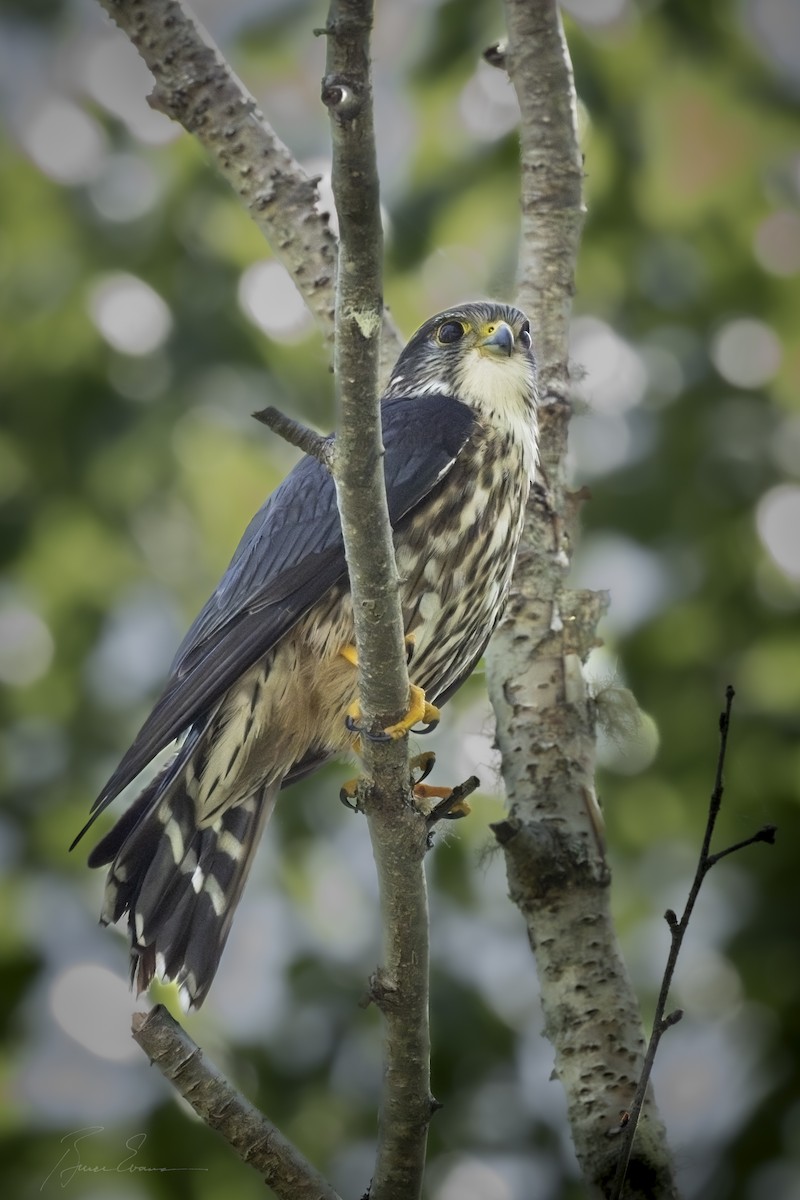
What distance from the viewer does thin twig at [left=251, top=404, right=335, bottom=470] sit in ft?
5.80

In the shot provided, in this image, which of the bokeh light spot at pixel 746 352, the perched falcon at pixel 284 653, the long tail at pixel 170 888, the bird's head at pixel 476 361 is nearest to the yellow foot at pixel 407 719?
the perched falcon at pixel 284 653

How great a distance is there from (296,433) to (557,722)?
124cm

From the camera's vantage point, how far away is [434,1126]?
414 centimetres

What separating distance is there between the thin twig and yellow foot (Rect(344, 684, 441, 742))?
48 centimetres

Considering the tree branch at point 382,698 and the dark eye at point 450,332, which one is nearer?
the tree branch at point 382,698

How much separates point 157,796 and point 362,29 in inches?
65.9

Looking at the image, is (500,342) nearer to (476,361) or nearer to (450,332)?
(476,361)

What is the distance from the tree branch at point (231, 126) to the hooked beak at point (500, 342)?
41 centimetres

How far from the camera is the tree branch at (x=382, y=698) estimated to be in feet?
5.91

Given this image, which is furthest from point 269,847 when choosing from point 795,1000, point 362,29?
point 362,29

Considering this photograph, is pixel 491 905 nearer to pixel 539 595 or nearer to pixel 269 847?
pixel 269 847
